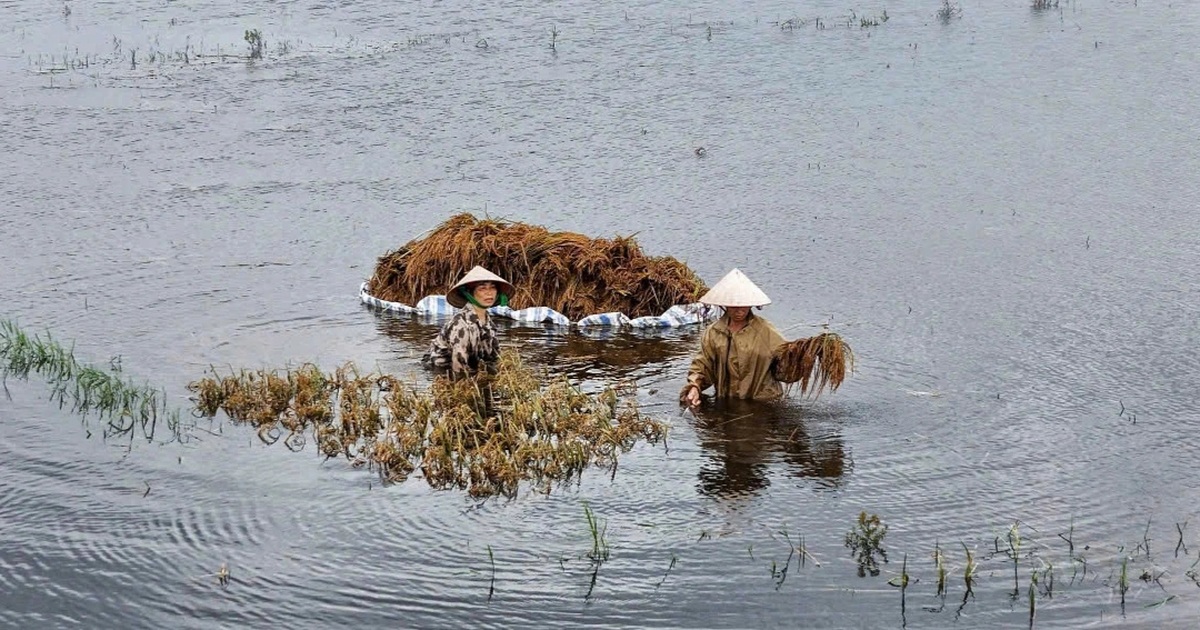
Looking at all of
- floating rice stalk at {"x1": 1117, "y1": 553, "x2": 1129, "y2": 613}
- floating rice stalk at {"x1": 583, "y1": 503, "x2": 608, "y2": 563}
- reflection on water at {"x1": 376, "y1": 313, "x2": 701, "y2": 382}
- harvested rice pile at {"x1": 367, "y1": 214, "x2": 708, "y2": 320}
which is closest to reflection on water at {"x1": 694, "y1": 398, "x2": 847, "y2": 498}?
floating rice stalk at {"x1": 583, "y1": 503, "x2": 608, "y2": 563}

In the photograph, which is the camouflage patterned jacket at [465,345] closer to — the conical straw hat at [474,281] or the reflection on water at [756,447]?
the conical straw hat at [474,281]

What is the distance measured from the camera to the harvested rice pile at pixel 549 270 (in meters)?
13.3

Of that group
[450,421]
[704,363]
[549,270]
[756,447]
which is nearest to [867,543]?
[756,447]

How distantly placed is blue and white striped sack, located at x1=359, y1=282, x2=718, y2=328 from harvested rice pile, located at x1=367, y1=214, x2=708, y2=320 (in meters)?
0.13

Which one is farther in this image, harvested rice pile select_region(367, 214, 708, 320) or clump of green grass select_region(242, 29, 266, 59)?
clump of green grass select_region(242, 29, 266, 59)

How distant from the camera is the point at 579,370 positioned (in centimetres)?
1188

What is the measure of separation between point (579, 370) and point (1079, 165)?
849cm

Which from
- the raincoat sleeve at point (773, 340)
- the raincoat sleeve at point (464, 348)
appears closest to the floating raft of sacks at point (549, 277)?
the raincoat sleeve at point (464, 348)

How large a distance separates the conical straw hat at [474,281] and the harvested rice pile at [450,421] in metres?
0.54

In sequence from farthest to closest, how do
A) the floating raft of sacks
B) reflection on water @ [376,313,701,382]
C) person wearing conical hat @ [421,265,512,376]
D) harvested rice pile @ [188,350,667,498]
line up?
the floating raft of sacks → reflection on water @ [376,313,701,382] → person wearing conical hat @ [421,265,512,376] → harvested rice pile @ [188,350,667,498]

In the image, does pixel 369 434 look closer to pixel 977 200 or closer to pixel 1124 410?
pixel 1124 410

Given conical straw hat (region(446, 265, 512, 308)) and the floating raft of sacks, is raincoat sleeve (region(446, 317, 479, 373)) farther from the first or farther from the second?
the floating raft of sacks

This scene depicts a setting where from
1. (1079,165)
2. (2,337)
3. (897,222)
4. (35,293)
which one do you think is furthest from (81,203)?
(1079,165)

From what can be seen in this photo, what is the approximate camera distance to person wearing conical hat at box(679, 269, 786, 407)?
33.7 ft
